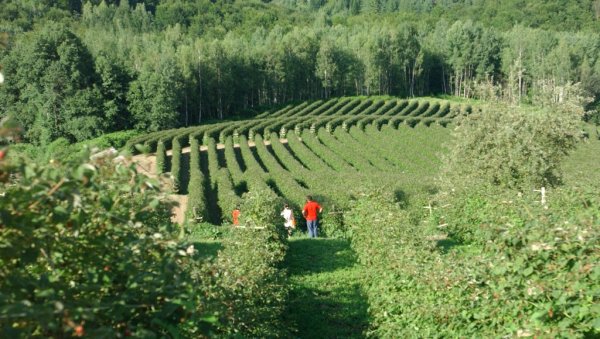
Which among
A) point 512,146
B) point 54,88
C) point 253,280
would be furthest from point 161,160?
point 253,280

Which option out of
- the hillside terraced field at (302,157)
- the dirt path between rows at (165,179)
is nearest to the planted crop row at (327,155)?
the hillside terraced field at (302,157)

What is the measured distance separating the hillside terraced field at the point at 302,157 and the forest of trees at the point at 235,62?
631 cm

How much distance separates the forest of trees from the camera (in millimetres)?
45875

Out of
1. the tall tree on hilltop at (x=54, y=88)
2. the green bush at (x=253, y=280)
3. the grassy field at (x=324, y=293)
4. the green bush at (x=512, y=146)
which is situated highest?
the tall tree on hilltop at (x=54, y=88)

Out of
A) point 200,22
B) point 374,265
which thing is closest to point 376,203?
point 374,265

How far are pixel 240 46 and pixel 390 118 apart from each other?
30658 millimetres

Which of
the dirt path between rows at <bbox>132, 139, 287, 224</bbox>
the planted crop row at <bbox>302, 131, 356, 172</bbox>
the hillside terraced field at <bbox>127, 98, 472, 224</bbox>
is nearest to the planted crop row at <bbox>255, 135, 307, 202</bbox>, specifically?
the hillside terraced field at <bbox>127, 98, 472, 224</bbox>

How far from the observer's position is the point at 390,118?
161 ft

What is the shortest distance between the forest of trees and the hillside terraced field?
6310 mm

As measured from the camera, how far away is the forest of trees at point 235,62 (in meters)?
45.9

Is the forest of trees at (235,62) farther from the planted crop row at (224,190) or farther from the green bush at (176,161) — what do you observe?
the planted crop row at (224,190)

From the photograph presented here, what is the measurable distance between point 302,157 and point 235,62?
33.3 m

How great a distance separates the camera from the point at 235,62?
206 ft

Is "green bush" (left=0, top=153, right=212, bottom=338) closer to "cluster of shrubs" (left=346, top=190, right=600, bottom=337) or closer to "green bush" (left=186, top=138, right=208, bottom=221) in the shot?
"cluster of shrubs" (left=346, top=190, right=600, bottom=337)
